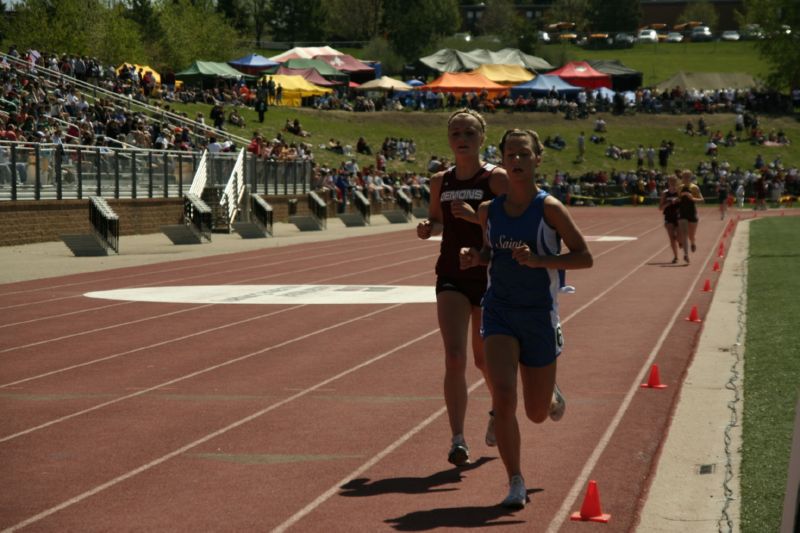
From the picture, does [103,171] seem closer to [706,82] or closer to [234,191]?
[234,191]

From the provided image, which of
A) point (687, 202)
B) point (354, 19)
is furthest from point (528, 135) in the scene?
point (354, 19)

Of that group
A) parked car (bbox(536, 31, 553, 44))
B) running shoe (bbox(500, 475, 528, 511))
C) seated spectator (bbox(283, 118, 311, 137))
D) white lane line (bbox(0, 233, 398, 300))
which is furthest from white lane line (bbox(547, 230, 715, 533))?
parked car (bbox(536, 31, 553, 44))

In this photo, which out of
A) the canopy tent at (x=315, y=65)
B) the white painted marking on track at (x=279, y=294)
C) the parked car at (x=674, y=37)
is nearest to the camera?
the white painted marking on track at (x=279, y=294)

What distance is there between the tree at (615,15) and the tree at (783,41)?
123079mm

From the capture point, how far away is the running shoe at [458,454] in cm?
771

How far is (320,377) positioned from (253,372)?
2.26 feet

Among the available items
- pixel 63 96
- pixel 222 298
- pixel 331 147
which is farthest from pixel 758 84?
pixel 222 298

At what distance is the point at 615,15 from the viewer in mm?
159125

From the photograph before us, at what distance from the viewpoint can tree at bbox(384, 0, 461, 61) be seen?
12781 centimetres

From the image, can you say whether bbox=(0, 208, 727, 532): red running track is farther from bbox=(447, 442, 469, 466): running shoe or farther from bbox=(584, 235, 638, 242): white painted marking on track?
bbox=(584, 235, 638, 242): white painted marking on track

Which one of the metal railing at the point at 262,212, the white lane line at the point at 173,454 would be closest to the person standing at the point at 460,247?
the white lane line at the point at 173,454

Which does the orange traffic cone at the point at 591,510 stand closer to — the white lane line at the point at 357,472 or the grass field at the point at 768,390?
the grass field at the point at 768,390

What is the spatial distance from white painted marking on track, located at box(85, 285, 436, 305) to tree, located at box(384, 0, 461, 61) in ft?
352

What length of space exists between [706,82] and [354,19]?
6681 cm
